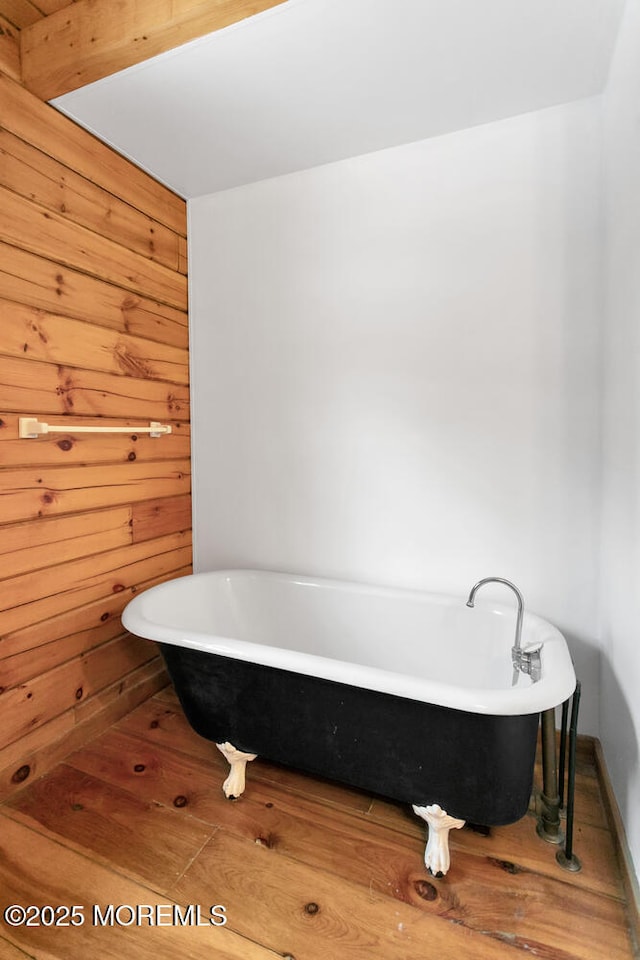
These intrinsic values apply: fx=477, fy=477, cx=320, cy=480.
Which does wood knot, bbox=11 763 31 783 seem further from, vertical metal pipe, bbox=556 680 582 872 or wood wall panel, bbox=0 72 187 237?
wood wall panel, bbox=0 72 187 237

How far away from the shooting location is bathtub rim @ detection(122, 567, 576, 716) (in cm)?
111

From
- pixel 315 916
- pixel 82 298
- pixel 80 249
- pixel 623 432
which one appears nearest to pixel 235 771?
pixel 315 916

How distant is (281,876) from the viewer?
1.27 m

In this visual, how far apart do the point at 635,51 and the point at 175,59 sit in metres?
1.31

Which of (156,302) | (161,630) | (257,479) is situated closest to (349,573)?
(257,479)

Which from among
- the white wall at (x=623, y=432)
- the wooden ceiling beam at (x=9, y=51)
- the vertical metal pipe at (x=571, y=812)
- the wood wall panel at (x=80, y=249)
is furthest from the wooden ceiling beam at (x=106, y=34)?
the vertical metal pipe at (x=571, y=812)

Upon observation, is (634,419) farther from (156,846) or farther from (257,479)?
(156,846)

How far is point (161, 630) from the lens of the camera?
4.92 ft

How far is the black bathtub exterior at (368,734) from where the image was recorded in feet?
3.96

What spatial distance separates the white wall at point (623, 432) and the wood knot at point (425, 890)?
50 centimetres

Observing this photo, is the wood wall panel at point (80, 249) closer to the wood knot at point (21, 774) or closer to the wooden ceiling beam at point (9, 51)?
the wooden ceiling beam at point (9, 51)

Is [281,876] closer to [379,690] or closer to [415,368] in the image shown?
[379,690]

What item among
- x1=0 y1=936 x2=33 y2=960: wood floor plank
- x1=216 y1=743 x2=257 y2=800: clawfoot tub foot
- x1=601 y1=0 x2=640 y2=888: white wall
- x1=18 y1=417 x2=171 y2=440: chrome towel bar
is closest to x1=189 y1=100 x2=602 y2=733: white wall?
x1=601 y1=0 x2=640 y2=888: white wall

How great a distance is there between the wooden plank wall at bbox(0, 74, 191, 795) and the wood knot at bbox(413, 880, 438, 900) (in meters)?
1.30
